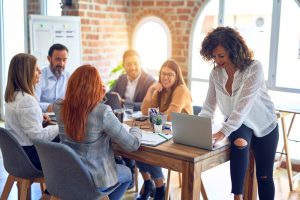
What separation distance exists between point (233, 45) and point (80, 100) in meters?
0.94

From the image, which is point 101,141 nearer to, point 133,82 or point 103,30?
point 133,82

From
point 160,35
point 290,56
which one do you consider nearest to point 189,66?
point 160,35

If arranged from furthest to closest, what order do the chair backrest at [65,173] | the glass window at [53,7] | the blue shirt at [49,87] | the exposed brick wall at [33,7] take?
1. the exposed brick wall at [33,7]
2. the glass window at [53,7]
3. the blue shirt at [49,87]
4. the chair backrest at [65,173]

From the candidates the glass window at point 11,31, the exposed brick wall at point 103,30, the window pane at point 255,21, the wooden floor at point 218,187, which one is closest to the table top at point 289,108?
the window pane at point 255,21

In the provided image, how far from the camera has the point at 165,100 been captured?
10.3 ft

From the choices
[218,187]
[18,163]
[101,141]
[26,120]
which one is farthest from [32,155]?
[218,187]

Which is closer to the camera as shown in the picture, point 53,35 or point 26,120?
point 26,120

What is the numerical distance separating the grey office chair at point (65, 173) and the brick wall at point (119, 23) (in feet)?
8.99

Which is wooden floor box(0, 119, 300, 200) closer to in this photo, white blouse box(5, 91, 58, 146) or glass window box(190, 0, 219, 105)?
white blouse box(5, 91, 58, 146)

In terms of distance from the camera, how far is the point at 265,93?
234cm

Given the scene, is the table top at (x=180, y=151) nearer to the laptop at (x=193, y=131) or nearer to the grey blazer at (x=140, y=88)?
the laptop at (x=193, y=131)

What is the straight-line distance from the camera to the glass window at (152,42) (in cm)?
490

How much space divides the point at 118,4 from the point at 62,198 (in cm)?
340

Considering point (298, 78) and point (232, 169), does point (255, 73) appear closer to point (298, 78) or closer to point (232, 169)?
point (232, 169)
